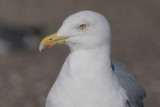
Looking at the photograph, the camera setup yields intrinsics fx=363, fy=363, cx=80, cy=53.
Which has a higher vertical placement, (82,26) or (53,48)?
(82,26)

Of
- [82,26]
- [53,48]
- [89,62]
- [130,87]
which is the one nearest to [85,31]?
Result: [82,26]

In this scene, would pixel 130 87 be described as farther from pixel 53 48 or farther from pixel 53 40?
pixel 53 48

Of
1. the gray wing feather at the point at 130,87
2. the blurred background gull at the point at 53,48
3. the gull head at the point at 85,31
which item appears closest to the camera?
the gull head at the point at 85,31

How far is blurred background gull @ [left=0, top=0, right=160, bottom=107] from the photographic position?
472cm

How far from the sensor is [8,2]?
291 inches

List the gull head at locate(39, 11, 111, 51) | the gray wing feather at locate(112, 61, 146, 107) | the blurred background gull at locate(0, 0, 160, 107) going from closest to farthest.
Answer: the gull head at locate(39, 11, 111, 51), the gray wing feather at locate(112, 61, 146, 107), the blurred background gull at locate(0, 0, 160, 107)

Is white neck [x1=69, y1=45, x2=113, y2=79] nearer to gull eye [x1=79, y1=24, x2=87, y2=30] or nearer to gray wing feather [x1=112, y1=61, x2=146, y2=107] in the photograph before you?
gull eye [x1=79, y1=24, x2=87, y2=30]

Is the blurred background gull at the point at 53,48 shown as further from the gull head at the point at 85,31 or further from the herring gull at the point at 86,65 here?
the gull head at the point at 85,31

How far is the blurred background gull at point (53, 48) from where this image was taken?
4.72 meters

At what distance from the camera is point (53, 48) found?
5895 mm

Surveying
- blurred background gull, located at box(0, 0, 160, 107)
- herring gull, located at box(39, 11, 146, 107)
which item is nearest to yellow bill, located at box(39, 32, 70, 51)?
herring gull, located at box(39, 11, 146, 107)

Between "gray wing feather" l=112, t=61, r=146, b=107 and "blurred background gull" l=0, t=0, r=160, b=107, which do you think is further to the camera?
"blurred background gull" l=0, t=0, r=160, b=107

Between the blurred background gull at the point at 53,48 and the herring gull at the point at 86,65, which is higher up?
the herring gull at the point at 86,65

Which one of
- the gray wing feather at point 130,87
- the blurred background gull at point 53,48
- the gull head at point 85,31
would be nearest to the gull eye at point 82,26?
the gull head at point 85,31
